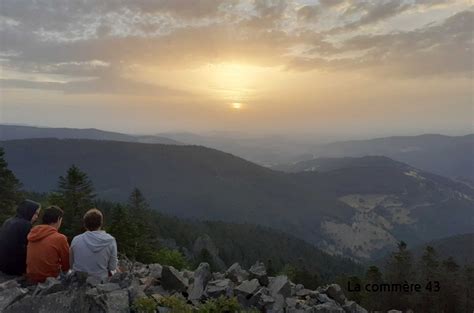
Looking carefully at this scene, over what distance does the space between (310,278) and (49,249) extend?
194ft

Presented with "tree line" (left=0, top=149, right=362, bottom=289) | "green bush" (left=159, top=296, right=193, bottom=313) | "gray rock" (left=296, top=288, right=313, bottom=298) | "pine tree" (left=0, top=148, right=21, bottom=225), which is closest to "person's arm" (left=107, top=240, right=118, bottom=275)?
"green bush" (left=159, top=296, right=193, bottom=313)

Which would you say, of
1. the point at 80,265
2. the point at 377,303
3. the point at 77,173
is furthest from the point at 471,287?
the point at 80,265

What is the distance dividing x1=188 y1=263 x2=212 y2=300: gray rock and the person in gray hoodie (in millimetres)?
3175

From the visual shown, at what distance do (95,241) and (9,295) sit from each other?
246 centimetres

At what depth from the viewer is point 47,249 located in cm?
1103

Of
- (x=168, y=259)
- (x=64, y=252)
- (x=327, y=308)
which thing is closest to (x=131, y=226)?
(x=168, y=259)

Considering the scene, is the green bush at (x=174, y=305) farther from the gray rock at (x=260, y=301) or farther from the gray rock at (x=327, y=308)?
the gray rock at (x=327, y=308)

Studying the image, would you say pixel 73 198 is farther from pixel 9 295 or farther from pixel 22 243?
pixel 9 295

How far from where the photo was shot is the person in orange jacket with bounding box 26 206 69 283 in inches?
430

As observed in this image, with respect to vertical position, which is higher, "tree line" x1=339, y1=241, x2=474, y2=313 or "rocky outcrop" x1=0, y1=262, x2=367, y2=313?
"rocky outcrop" x1=0, y1=262, x2=367, y2=313

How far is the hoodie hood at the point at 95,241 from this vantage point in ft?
35.4

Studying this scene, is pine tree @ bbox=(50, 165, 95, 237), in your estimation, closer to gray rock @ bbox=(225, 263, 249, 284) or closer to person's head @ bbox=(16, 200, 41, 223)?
gray rock @ bbox=(225, 263, 249, 284)

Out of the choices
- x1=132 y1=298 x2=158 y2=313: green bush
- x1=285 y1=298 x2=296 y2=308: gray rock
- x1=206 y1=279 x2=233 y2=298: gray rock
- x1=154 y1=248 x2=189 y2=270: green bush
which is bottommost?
x1=154 y1=248 x2=189 y2=270: green bush

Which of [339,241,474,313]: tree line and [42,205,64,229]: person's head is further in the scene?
[339,241,474,313]: tree line
